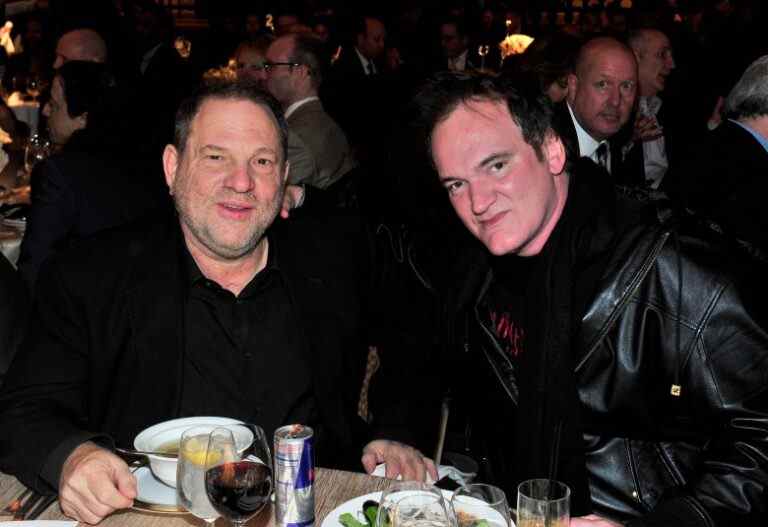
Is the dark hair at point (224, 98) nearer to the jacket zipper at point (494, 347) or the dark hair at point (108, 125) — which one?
the jacket zipper at point (494, 347)

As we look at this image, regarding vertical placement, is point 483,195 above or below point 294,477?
above

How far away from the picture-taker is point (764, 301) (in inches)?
76.4

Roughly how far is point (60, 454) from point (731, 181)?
287cm

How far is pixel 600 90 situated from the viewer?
4707 mm

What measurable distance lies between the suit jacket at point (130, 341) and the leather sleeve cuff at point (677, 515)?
0.87 meters

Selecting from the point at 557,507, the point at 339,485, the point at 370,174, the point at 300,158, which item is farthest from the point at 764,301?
the point at 300,158

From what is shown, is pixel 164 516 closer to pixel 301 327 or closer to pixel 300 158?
pixel 301 327

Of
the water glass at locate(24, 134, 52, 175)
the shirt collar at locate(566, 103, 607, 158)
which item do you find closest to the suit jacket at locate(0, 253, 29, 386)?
the water glass at locate(24, 134, 52, 175)

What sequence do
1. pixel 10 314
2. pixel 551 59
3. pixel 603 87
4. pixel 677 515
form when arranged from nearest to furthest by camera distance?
pixel 677 515 → pixel 10 314 → pixel 603 87 → pixel 551 59

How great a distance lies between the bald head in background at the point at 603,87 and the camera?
4699 mm

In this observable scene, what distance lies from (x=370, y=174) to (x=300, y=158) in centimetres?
66

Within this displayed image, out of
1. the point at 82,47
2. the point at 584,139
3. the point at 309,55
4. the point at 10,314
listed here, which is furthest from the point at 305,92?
the point at 10,314

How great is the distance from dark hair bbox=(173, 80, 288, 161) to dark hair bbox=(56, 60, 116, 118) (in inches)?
86.6

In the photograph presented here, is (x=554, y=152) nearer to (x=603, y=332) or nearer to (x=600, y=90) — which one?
(x=603, y=332)
